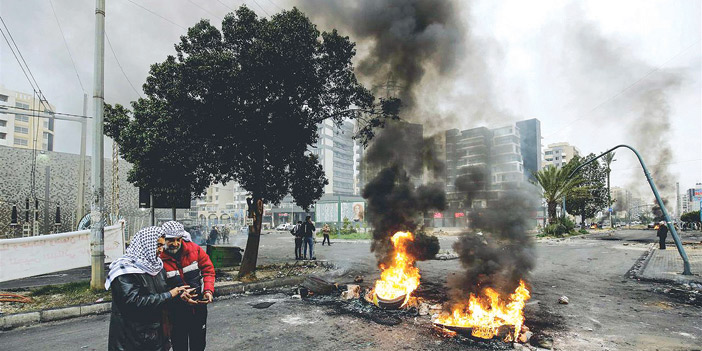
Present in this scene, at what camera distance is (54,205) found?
21.9 m

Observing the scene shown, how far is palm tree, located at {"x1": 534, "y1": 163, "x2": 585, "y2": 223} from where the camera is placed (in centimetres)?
3188

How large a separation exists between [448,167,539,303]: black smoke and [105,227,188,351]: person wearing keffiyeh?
5.14 m

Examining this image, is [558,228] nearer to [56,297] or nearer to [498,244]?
[498,244]

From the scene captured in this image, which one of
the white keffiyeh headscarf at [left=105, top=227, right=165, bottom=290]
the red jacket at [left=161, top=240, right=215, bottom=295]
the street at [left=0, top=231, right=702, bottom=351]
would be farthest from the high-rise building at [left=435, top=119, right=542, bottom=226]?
the white keffiyeh headscarf at [left=105, top=227, right=165, bottom=290]

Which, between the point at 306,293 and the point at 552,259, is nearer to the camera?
the point at 306,293

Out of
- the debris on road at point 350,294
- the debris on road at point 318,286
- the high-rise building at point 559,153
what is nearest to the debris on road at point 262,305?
the debris on road at point 318,286

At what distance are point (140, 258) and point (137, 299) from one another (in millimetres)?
341

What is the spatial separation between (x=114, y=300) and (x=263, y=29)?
841 centimetres

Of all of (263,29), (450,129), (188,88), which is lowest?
(450,129)

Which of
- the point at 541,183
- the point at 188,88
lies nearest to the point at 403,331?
the point at 188,88

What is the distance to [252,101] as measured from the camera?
1030 centimetres

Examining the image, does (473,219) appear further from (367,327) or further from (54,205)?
(54,205)

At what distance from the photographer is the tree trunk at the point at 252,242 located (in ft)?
34.2

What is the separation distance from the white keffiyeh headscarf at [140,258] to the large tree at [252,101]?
7068 millimetres
